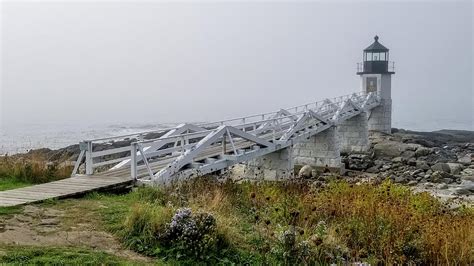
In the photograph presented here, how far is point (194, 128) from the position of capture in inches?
585

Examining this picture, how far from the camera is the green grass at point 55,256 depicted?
4852 millimetres

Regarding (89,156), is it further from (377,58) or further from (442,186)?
(377,58)

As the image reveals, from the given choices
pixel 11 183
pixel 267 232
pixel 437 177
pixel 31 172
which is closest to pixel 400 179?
pixel 437 177

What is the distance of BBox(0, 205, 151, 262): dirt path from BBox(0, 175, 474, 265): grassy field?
0.23 feet

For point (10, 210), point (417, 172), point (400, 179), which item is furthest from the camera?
point (417, 172)

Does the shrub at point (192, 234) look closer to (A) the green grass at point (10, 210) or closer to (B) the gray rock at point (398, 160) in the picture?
(A) the green grass at point (10, 210)

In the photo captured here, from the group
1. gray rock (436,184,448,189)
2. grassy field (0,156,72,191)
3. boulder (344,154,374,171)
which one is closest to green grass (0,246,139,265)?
grassy field (0,156,72,191)

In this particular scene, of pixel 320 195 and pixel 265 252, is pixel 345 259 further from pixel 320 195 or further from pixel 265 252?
pixel 320 195

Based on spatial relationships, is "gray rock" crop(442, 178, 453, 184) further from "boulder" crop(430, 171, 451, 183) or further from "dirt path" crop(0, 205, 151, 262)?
"dirt path" crop(0, 205, 151, 262)

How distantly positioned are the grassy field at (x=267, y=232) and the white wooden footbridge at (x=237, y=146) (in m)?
1.85

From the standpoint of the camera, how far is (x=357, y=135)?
33.2 m

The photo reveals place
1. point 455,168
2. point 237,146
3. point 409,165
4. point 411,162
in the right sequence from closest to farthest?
point 237,146 < point 455,168 < point 409,165 < point 411,162

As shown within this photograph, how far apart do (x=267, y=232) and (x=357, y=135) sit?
2816 centimetres

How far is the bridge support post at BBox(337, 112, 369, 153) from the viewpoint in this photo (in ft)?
108
